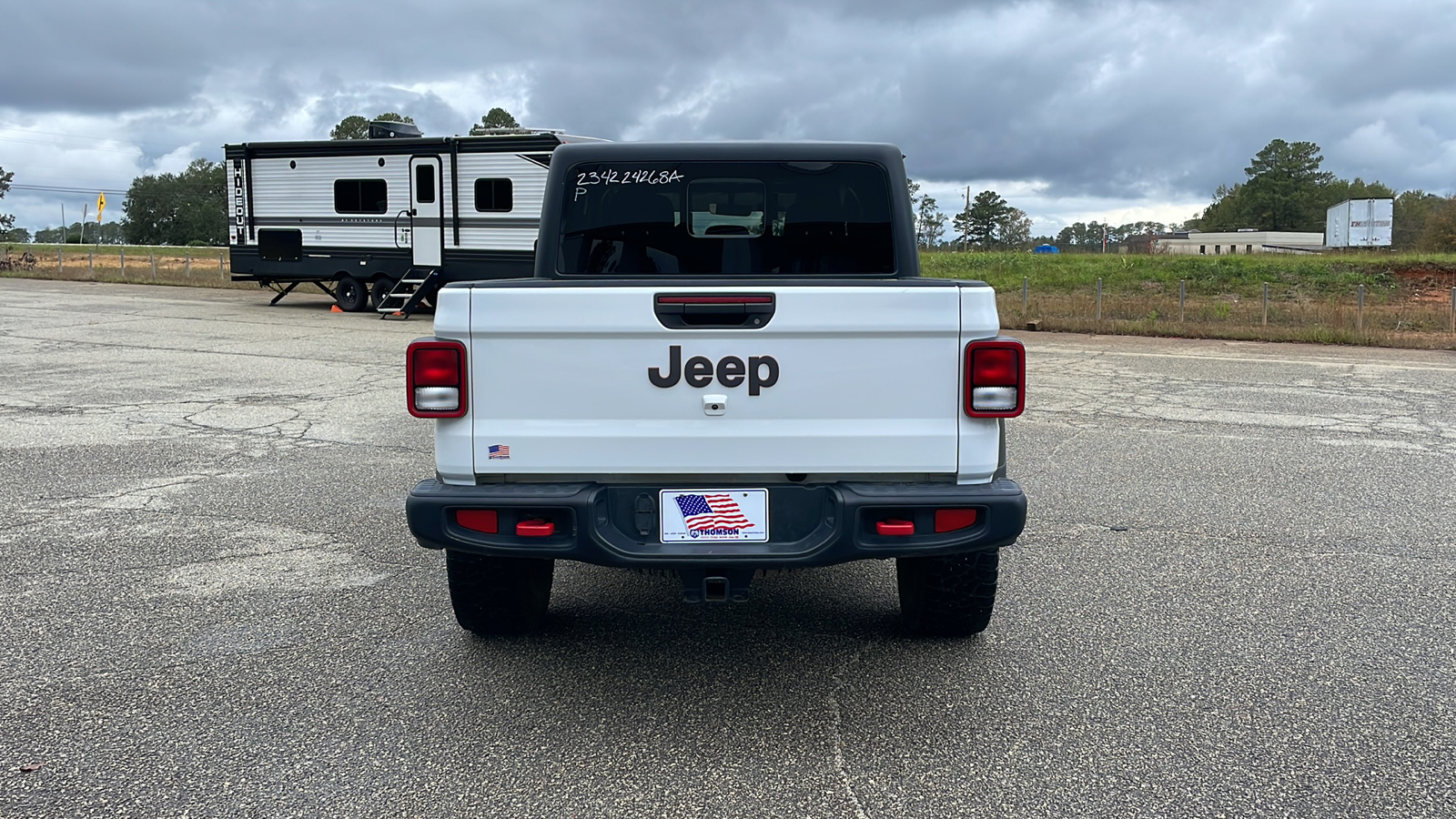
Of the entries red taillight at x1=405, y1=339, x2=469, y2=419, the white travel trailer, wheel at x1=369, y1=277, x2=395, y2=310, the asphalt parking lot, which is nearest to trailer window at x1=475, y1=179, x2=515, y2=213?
the white travel trailer

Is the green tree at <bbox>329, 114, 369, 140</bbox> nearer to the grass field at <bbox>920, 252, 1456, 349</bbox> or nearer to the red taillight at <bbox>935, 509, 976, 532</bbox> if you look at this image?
the grass field at <bbox>920, 252, 1456, 349</bbox>

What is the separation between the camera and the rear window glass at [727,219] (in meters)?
4.72

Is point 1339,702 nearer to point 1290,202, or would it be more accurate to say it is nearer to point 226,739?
point 226,739

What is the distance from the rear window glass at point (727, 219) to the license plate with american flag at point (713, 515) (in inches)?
59.9

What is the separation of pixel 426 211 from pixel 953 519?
59.8 feet

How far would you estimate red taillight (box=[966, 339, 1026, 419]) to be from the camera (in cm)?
345

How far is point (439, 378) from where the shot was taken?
3.46 metres

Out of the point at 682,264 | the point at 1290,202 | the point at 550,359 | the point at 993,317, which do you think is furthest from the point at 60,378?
the point at 1290,202

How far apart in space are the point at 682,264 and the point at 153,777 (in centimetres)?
282

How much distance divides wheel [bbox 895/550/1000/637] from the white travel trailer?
15.3 metres

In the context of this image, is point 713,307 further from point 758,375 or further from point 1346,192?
point 1346,192

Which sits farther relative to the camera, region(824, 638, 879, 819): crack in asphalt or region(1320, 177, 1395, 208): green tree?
region(1320, 177, 1395, 208): green tree

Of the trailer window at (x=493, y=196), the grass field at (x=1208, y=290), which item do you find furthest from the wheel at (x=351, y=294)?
the grass field at (x=1208, y=290)

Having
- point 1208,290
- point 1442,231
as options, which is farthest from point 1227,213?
point 1208,290
